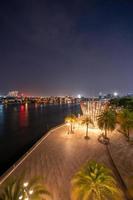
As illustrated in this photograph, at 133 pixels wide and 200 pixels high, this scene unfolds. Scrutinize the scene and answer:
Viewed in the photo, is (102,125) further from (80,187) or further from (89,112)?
(80,187)

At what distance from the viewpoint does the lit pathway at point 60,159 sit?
60.4 feet

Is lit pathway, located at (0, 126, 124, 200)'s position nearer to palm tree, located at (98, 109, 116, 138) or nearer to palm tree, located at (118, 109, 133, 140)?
palm tree, located at (98, 109, 116, 138)

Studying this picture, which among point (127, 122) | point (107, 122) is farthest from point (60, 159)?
point (127, 122)

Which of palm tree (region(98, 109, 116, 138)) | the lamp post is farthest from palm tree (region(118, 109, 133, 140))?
the lamp post

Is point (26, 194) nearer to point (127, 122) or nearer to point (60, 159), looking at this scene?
point (60, 159)

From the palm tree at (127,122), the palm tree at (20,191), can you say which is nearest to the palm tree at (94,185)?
the palm tree at (20,191)

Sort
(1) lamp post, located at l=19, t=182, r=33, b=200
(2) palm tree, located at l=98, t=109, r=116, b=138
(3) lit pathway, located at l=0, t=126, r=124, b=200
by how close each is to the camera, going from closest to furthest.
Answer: (1) lamp post, located at l=19, t=182, r=33, b=200 < (3) lit pathway, located at l=0, t=126, r=124, b=200 < (2) palm tree, located at l=98, t=109, r=116, b=138

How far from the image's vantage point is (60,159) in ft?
82.0

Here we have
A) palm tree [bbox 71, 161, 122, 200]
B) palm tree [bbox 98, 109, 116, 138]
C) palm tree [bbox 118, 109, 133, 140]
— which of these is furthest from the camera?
palm tree [bbox 98, 109, 116, 138]

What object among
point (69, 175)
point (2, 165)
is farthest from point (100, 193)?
point (2, 165)

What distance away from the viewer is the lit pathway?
18.4 meters

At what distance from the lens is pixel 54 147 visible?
99.8 feet

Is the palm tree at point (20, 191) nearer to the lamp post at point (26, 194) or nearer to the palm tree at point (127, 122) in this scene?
the lamp post at point (26, 194)

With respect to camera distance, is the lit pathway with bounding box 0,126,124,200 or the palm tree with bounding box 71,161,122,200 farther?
the lit pathway with bounding box 0,126,124,200
